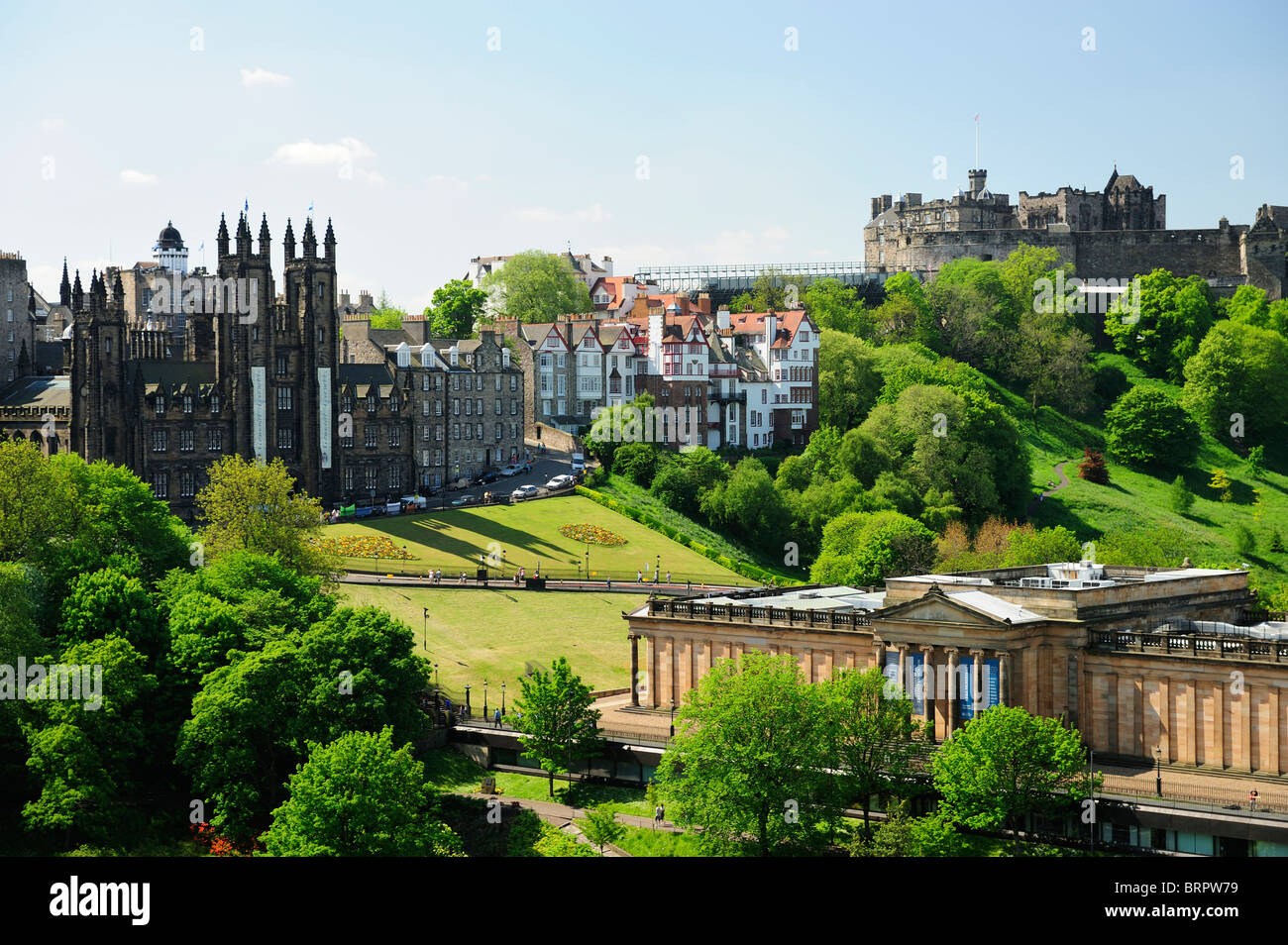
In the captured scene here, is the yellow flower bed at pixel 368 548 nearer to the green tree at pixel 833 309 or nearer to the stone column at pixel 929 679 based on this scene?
the stone column at pixel 929 679

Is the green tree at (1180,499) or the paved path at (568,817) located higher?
the green tree at (1180,499)

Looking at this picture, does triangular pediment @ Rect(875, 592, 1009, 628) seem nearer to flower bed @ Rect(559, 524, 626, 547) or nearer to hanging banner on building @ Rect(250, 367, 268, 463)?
flower bed @ Rect(559, 524, 626, 547)

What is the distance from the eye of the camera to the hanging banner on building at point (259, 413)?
374 feet

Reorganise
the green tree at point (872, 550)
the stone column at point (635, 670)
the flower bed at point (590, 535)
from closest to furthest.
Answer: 1. the stone column at point (635, 670)
2. the green tree at point (872, 550)
3. the flower bed at point (590, 535)

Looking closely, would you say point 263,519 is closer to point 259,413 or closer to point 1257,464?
point 259,413

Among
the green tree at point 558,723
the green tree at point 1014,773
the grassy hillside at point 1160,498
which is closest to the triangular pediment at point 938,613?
the green tree at point 1014,773

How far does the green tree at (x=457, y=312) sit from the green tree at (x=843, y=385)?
100 feet

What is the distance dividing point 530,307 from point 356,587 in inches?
2762

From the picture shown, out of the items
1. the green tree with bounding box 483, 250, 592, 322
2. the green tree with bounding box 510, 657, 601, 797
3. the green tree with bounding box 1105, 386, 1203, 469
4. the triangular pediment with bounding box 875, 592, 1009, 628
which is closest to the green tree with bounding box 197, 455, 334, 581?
the green tree with bounding box 510, 657, 601, 797

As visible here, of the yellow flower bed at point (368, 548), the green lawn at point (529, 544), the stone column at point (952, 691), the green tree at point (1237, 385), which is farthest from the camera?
the green tree at point (1237, 385)
